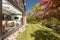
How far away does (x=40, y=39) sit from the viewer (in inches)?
361

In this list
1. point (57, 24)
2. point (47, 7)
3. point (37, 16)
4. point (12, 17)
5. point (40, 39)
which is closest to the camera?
point (40, 39)

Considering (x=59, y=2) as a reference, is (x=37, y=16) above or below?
below

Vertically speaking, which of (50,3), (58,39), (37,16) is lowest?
(58,39)

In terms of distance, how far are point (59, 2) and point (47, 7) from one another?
1442 mm

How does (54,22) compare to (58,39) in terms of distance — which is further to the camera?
(54,22)

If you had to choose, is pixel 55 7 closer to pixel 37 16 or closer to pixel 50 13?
pixel 50 13

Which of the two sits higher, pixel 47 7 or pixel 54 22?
pixel 47 7

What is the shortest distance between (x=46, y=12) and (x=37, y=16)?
1678 millimetres

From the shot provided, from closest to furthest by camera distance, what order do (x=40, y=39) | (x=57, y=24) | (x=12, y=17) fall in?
(x=40, y=39) < (x=57, y=24) < (x=12, y=17)

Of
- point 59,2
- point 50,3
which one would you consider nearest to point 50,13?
point 50,3

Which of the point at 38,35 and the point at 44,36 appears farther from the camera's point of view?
the point at 38,35

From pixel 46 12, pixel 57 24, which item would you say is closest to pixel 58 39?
pixel 46 12

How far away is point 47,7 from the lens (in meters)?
9.82

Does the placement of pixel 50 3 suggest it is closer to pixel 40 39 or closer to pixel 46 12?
pixel 46 12
